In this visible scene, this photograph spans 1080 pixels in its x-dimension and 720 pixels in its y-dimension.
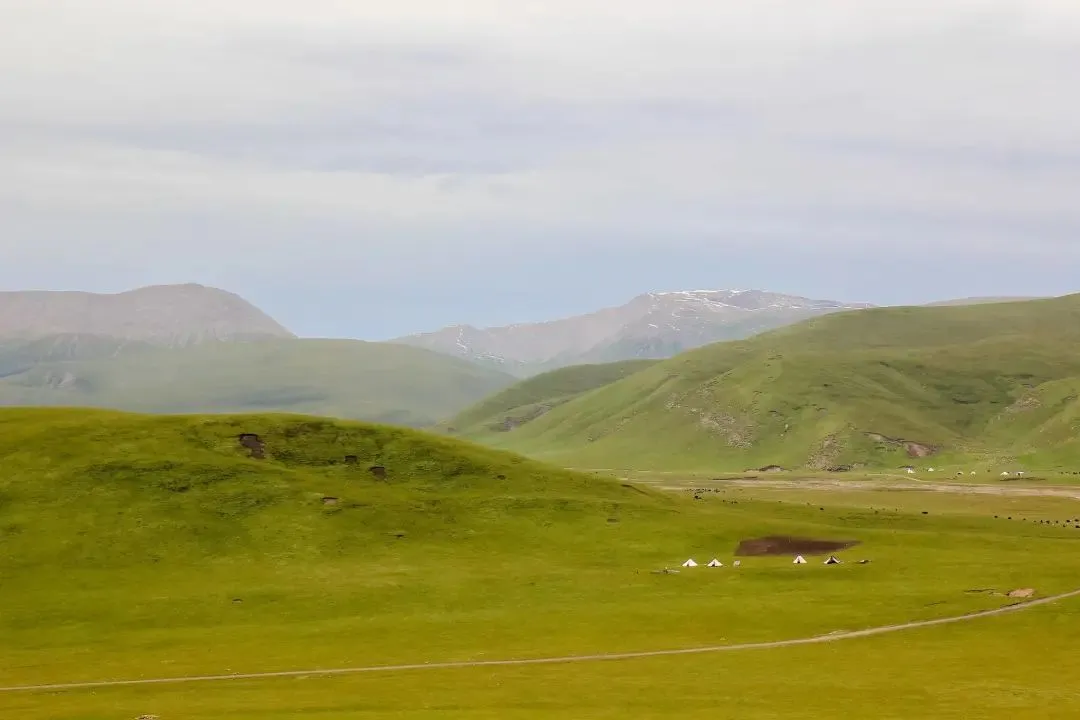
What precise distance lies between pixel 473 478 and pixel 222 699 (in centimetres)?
7662

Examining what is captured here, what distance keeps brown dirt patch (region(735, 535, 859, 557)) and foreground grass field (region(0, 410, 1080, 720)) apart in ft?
6.51

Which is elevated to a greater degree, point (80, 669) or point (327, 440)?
point (327, 440)

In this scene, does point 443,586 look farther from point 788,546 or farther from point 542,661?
point 788,546

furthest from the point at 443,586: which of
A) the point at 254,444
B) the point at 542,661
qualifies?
the point at 254,444

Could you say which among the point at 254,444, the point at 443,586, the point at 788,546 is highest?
the point at 254,444

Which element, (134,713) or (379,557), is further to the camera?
(379,557)

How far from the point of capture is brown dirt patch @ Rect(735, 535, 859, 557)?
117375 mm

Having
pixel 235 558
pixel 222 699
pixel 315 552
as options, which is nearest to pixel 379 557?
pixel 315 552

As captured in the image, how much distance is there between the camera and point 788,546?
393ft

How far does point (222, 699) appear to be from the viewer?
212 feet

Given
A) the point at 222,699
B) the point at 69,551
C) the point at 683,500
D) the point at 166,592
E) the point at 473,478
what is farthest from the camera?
the point at 683,500

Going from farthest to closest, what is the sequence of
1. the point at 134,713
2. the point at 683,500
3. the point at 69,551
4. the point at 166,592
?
the point at 683,500, the point at 69,551, the point at 166,592, the point at 134,713

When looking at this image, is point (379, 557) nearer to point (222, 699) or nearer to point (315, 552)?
point (315, 552)

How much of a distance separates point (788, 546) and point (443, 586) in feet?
131
